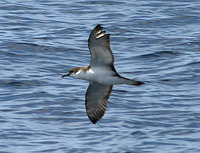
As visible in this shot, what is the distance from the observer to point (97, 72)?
10.9 metres

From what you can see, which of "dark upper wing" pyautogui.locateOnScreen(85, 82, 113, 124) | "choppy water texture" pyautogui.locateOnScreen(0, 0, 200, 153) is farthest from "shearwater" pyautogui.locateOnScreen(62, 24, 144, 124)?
"choppy water texture" pyautogui.locateOnScreen(0, 0, 200, 153)

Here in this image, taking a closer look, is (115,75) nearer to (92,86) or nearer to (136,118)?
(92,86)

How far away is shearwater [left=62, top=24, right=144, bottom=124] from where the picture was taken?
1016 centimetres

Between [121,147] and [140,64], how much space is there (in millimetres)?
5453

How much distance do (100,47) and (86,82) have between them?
5698 mm

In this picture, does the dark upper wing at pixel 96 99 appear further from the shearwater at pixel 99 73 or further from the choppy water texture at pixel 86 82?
the choppy water texture at pixel 86 82

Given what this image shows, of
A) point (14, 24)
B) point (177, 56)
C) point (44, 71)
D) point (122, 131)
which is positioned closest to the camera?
point (122, 131)

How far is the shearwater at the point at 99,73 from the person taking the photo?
33.3 feet

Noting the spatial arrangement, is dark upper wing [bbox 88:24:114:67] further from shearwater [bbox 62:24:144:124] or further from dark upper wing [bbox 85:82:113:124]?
dark upper wing [bbox 85:82:113:124]

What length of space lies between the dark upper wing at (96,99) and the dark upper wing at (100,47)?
1.02 meters

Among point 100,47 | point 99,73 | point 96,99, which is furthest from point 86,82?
point 100,47

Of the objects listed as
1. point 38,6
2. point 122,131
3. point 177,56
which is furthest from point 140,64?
point 38,6

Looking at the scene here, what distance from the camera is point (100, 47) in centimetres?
1030

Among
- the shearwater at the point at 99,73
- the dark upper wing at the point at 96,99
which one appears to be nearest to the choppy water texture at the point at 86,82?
the dark upper wing at the point at 96,99
